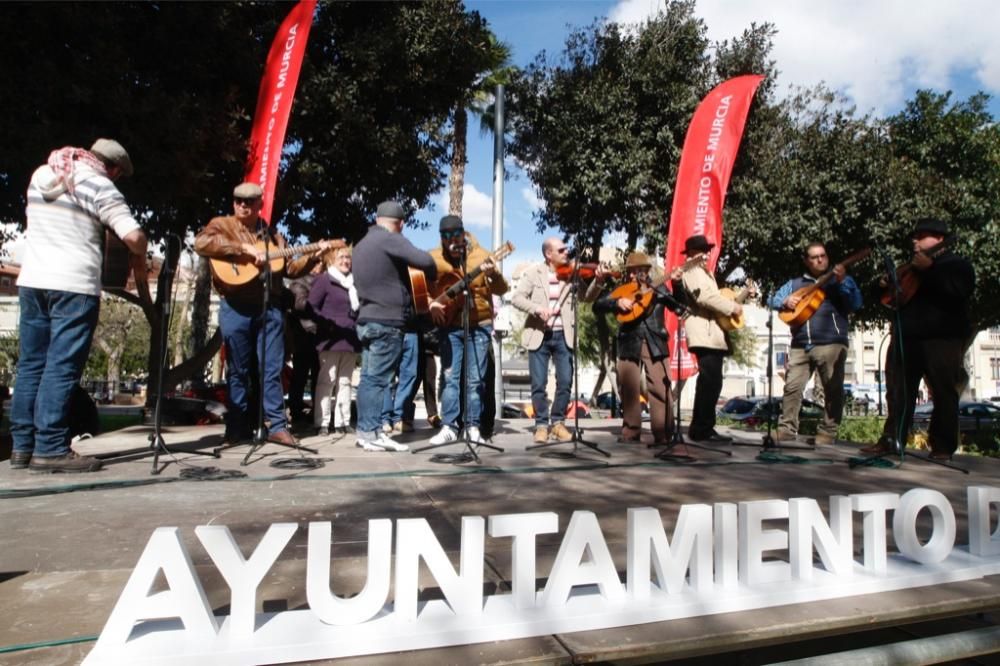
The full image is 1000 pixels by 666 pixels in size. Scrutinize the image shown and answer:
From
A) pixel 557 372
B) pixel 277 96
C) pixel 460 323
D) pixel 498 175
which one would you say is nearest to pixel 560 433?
pixel 557 372

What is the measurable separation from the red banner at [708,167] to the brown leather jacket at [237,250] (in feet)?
25.2

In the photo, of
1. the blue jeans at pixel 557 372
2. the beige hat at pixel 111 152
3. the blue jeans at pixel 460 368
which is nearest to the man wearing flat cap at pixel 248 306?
the beige hat at pixel 111 152

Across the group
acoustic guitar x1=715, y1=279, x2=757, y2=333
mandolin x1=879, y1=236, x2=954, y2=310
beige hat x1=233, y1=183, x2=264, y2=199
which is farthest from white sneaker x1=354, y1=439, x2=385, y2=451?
mandolin x1=879, y1=236, x2=954, y2=310

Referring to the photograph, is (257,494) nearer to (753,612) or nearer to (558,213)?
(753,612)

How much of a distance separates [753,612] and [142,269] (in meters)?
4.29

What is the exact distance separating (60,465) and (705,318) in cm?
505

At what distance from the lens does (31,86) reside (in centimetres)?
682

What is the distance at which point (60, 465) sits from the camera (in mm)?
3869

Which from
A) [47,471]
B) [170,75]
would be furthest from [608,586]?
[170,75]

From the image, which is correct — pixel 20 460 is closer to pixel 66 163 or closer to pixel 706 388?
pixel 66 163

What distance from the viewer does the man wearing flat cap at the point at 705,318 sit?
573cm

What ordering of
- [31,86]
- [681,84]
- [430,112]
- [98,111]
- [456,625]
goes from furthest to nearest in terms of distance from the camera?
1. [681,84]
2. [430,112]
3. [98,111]
4. [31,86]
5. [456,625]

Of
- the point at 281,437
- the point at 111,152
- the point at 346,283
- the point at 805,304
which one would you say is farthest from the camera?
the point at 346,283

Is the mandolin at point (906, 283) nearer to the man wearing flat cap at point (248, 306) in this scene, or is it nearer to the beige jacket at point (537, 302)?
the beige jacket at point (537, 302)
